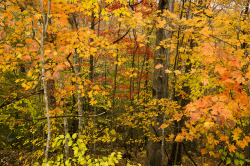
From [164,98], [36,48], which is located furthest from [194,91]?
[36,48]

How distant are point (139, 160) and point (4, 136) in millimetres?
8242

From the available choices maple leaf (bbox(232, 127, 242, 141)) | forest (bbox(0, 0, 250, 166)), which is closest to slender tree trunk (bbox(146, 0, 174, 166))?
forest (bbox(0, 0, 250, 166))

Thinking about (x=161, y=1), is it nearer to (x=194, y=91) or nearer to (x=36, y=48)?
(x=36, y=48)

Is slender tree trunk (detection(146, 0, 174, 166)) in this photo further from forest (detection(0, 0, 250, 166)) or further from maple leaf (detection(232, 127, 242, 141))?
maple leaf (detection(232, 127, 242, 141))

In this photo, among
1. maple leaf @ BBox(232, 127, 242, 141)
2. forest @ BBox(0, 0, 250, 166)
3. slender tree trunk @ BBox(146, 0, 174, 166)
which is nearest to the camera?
forest @ BBox(0, 0, 250, 166)

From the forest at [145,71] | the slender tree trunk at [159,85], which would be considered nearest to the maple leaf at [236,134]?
the forest at [145,71]

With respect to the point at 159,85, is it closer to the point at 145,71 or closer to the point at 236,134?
the point at 236,134

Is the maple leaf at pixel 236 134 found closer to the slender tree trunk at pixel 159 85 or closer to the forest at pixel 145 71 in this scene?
the forest at pixel 145 71

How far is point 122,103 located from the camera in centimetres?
1273

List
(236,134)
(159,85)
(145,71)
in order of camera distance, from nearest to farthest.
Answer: (236,134) → (159,85) → (145,71)

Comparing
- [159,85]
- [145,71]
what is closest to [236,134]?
[159,85]

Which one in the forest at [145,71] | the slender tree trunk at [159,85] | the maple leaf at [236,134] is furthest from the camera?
the slender tree trunk at [159,85]

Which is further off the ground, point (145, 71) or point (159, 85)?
point (159, 85)

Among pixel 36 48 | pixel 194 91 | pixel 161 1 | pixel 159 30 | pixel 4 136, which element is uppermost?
pixel 161 1
